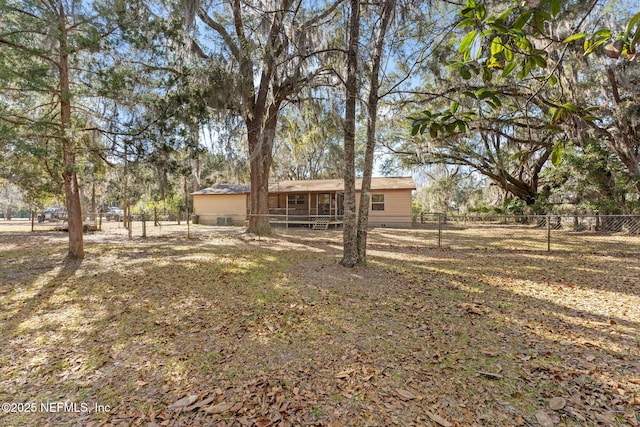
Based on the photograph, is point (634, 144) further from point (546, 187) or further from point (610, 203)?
point (546, 187)

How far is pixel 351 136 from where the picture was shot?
20.8 feet

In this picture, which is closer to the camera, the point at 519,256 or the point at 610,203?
the point at 519,256

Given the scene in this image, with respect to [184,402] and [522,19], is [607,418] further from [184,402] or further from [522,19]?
[184,402]

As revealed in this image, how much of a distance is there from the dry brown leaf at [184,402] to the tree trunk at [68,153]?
234 inches

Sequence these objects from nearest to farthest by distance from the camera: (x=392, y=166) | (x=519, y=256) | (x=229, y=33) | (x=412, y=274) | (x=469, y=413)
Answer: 1. (x=469, y=413)
2. (x=412, y=274)
3. (x=519, y=256)
4. (x=229, y=33)
5. (x=392, y=166)

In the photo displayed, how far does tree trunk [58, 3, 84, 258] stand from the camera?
5.88 m

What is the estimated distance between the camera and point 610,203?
38.8 feet

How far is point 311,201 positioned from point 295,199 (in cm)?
132

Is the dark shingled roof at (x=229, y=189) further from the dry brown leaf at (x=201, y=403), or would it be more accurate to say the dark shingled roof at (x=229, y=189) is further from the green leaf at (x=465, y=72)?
the green leaf at (x=465, y=72)

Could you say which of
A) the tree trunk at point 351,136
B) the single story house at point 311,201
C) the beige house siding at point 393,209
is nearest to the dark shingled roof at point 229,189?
the single story house at point 311,201

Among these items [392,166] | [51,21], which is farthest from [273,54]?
[392,166]

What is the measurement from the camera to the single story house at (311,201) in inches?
700

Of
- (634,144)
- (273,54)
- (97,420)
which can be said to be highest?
(273,54)

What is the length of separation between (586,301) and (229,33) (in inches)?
488
